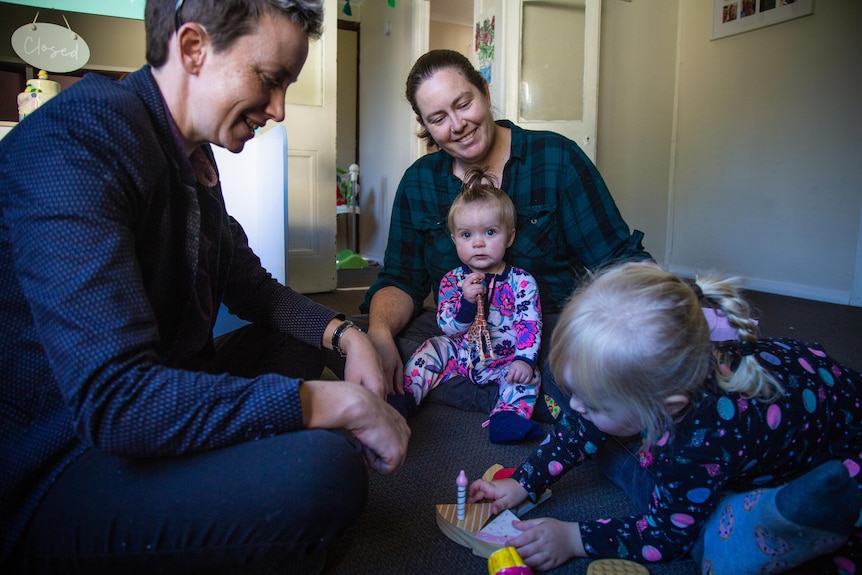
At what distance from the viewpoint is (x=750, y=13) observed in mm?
3613

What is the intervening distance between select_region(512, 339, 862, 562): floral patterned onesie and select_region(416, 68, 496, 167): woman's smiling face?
2.78ft

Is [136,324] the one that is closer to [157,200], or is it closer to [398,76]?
[157,200]

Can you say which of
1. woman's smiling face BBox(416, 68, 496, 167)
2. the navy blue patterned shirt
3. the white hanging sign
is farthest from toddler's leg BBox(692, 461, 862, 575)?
the white hanging sign

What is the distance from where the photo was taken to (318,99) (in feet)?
11.4

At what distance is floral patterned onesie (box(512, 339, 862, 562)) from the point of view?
853 millimetres

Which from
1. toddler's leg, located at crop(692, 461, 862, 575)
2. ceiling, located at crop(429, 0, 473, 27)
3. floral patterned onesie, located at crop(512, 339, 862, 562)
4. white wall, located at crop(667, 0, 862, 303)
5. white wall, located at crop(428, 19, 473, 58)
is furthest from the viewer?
white wall, located at crop(428, 19, 473, 58)

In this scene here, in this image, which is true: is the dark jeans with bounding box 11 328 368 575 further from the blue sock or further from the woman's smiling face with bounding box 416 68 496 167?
the woman's smiling face with bounding box 416 68 496 167

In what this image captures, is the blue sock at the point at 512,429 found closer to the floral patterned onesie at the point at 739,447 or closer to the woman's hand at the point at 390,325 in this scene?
the woman's hand at the point at 390,325

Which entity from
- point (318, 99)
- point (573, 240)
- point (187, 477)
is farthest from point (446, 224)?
point (318, 99)

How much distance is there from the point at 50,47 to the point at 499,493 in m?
2.40

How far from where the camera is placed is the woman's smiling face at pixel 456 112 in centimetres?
153

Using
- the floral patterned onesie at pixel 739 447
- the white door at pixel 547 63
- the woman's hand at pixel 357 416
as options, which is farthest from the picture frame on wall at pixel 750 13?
the woman's hand at pixel 357 416

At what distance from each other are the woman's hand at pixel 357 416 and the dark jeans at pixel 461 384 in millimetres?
757

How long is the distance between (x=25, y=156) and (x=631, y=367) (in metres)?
0.76
